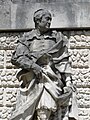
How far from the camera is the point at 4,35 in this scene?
10680mm

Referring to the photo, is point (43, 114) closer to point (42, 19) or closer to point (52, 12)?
point (42, 19)

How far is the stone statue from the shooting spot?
30.1 feet

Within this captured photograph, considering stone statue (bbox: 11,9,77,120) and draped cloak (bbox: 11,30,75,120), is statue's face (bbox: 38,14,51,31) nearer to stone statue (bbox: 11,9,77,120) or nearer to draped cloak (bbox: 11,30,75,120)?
stone statue (bbox: 11,9,77,120)

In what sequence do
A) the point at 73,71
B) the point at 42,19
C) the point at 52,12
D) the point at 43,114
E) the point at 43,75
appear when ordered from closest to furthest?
1. the point at 43,114
2. the point at 43,75
3. the point at 42,19
4. the point at 73,71
5. the point at 52,12

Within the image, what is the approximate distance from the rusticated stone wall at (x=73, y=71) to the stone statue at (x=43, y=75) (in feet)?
3.12

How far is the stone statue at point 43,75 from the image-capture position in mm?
9188

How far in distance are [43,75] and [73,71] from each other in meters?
1.23

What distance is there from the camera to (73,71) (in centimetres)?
1041

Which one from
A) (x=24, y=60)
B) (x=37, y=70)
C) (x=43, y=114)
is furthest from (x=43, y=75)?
(x=43, y=114)

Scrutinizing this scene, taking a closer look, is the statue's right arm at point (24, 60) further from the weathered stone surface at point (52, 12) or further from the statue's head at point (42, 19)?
the weathered stone surface at point (52, 12)

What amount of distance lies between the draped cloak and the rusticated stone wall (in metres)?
0.90

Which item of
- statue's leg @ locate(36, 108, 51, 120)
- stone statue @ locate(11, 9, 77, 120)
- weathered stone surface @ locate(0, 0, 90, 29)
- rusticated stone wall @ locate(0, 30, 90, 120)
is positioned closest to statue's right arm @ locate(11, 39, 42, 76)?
stone statue @ locate(11, 9, 77, 120)

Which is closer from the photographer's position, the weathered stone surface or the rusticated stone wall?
the rusticated stone wall

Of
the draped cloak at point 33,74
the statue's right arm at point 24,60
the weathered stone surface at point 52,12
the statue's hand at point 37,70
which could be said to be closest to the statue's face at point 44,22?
the draped cloak at point 33,74
